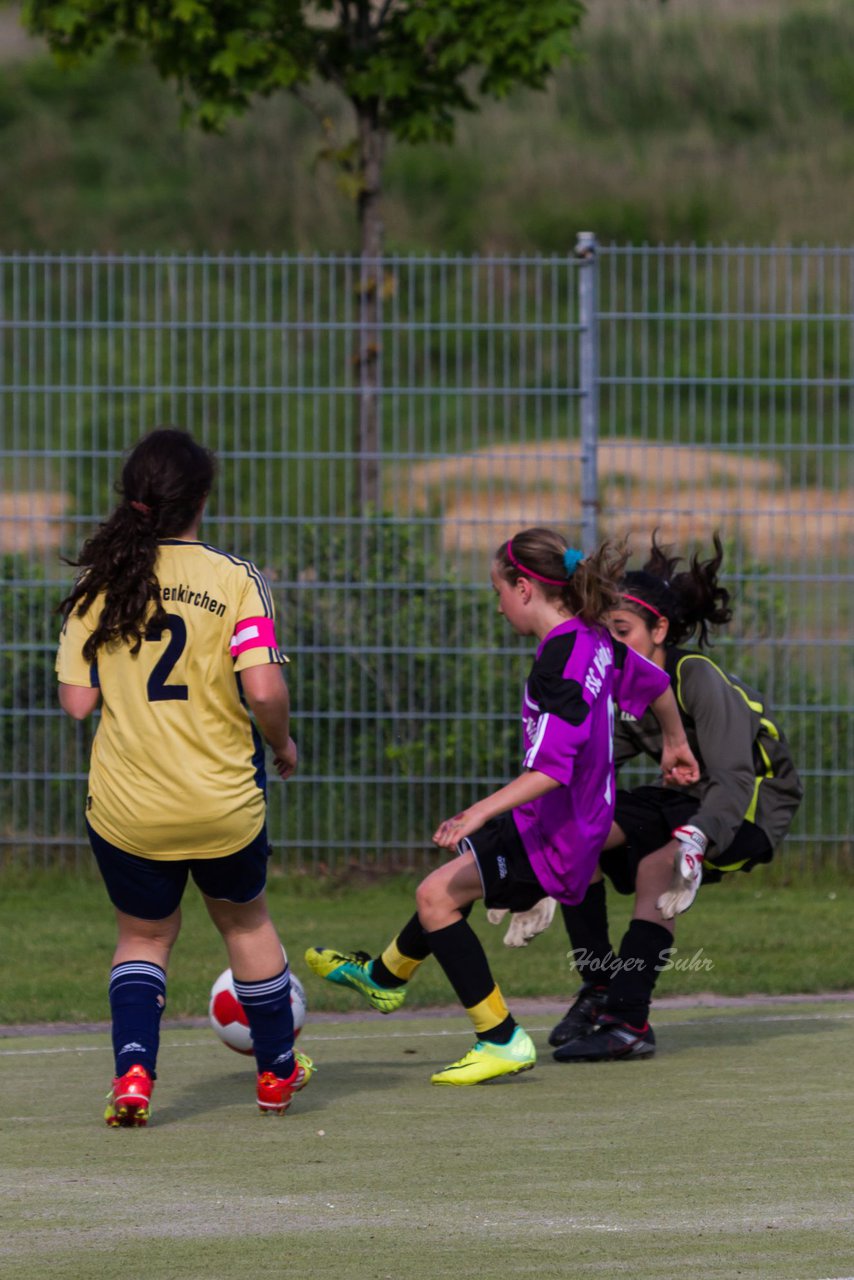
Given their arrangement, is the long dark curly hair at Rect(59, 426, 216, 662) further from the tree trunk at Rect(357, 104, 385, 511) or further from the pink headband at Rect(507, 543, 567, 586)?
the tree trunk at Rect(357, 104, 385, 511)

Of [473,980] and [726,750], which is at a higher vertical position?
[726,750]

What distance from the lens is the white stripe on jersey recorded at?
538cm

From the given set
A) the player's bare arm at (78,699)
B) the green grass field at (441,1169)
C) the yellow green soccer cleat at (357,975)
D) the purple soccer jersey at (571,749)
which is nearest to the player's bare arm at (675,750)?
the purple soccer jersey at (571,749)

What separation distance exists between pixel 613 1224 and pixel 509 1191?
34cm

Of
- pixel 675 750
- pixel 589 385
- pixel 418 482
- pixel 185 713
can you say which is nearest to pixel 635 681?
pixel 675 750

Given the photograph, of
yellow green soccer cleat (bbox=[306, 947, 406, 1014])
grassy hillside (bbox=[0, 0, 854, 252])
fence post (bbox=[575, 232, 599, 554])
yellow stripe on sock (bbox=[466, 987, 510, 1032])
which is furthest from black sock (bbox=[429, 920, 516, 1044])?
grassy hillside (bbox=[0, 0, 854, 252])

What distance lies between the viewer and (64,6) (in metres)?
9.52

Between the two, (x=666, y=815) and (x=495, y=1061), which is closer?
(x=495, y=1061)

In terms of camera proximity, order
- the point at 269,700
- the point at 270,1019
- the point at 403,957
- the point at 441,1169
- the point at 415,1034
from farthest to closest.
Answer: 1. the point at 415,1034
2. the point at 403,957
3. the point at 270,1019
4. the point at 269,700
5. the point at 441,1169

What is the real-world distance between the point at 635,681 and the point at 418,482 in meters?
3.43

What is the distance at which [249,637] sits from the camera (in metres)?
5.02

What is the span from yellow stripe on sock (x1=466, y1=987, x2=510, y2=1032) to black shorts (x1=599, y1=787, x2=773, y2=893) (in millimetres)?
741

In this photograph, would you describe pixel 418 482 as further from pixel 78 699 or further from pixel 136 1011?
pixel 136 1011

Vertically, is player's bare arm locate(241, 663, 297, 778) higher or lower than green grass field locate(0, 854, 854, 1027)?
higher
